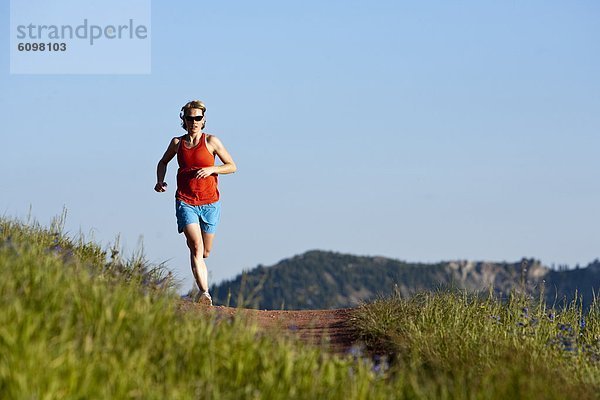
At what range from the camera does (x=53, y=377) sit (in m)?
5.07

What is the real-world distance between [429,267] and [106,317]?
639ft

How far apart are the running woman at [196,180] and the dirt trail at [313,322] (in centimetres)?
95

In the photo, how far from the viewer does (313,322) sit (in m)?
10.4

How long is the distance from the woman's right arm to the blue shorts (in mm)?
390

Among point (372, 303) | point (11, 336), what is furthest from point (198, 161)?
point (11, 336)

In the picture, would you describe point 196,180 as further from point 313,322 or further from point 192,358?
point 192,358

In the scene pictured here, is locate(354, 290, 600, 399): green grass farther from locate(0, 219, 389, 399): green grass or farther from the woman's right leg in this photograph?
the woman's right leg

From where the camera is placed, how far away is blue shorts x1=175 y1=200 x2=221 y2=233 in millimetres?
11477

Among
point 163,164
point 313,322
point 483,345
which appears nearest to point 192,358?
point 483,345

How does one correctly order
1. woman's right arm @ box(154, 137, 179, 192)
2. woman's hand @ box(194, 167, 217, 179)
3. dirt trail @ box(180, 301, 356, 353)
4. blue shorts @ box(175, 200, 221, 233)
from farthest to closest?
woman's right arm @ box(154, 137, 179, 192), blue shorts @ box(175, 200, 221, 233), woman's hand @ box(194, 167, 217, 179), dirt trail @ box(180, 301, 356, 353)

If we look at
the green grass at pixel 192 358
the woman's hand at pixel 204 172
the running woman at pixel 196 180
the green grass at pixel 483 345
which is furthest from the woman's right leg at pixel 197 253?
the green grass at pixel 192 358

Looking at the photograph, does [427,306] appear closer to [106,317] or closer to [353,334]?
[353,334]

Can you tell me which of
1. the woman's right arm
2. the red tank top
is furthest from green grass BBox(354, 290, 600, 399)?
the woman's right arm

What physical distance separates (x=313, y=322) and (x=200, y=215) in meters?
2.27
